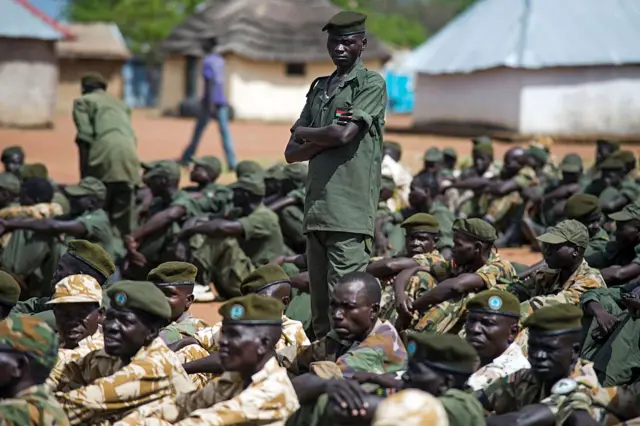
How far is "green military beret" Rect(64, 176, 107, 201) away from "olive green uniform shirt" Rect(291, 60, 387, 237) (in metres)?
3.96

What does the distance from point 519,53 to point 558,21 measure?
144 cm

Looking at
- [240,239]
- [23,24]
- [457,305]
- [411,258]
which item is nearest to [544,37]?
[23,24]

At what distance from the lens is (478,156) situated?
13.3 m

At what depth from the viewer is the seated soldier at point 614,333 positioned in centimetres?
623

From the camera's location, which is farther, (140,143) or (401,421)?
(140,143)

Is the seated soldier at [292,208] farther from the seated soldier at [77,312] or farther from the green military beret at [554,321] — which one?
the green military beret at [554,321]

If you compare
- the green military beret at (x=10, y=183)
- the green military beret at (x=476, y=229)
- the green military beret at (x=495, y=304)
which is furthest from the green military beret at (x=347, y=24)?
the green military beret at (x=10, y=183)

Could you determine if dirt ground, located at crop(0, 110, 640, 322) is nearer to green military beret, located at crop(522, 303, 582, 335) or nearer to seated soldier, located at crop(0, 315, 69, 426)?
green military beret, located at crop(522, 303, 582, 335)

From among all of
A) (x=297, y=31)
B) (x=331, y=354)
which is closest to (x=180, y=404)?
(x=331, y=354)

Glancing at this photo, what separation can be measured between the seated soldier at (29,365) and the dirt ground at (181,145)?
1148 cm

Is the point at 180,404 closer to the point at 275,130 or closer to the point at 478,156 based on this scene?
the point at 478,156

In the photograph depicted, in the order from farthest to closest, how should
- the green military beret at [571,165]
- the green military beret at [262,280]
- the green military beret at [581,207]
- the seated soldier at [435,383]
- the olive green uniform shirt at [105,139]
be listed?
the green military beret at [571,165] < the olive green uniform shirt at [105,139] < the green military beret at [581,207] < the green military beret at [262,280] < the seated soldier at [435,383]

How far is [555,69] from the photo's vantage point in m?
23.0

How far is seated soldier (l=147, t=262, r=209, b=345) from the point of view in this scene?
6633mm
